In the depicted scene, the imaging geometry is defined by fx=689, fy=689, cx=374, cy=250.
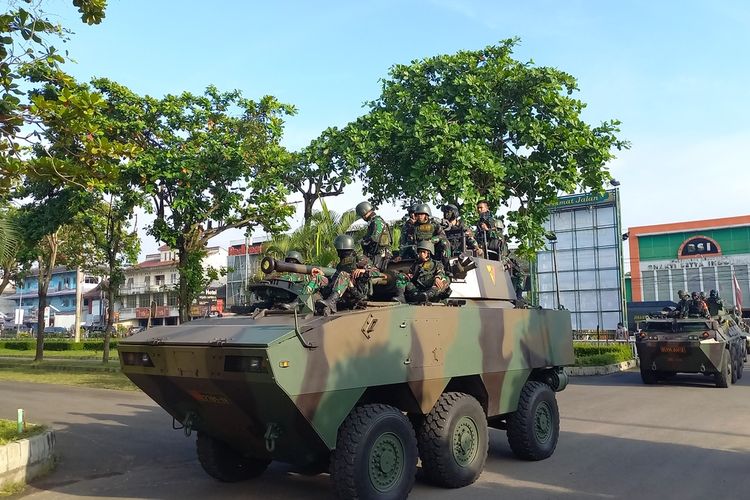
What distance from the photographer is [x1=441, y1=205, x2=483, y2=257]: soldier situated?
895cm

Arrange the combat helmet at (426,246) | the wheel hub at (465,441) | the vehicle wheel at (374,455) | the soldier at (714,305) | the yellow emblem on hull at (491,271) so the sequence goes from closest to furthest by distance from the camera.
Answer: the vehicle wheel at (374,455), the wheel hub at (465,441), the combat helmet at (426,246), the yellow emblem on hull at (491,271), the soldier at (714,305)

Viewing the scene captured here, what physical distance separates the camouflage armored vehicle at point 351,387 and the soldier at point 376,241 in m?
0.85

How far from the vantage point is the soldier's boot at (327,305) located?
224 inches

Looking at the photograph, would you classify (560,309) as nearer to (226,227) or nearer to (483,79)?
(483,79)

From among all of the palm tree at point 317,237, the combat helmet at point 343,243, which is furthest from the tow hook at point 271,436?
the palm tree at point 317,237

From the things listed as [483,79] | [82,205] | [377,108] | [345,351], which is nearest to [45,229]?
[82,205]

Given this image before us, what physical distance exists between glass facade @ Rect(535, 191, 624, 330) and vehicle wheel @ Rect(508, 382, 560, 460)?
21871 millimetres

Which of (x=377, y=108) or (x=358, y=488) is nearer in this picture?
(x=358, y=488)

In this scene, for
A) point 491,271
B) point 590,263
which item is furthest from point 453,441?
point 590,263

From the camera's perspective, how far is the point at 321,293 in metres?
6.47

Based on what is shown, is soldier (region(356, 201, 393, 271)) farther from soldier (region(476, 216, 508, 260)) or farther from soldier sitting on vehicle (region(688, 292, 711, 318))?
soldier sitting on vehicle (region(688, 292, 711, 318))

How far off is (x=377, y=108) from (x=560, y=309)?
744 cm

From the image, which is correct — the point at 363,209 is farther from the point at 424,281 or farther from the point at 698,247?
the point at 698,247

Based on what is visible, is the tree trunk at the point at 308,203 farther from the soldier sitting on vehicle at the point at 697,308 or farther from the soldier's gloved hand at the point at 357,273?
the soldier's gloved hand at the point at 357,273
